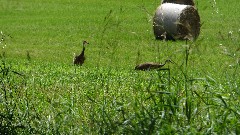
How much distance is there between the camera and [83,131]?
571 cm

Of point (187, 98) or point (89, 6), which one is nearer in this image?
point (187, 98)

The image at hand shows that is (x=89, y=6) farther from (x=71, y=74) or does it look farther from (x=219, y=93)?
(x=219, y=93)

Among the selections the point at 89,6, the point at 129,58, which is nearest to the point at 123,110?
the point at 129,58

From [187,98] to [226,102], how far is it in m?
0.30

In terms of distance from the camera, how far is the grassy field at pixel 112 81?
210 inches

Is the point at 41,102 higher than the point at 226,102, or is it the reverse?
the point at 226,102

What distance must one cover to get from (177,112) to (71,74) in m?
5.15

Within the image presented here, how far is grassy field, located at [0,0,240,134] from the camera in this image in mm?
5332

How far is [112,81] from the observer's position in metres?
9.43

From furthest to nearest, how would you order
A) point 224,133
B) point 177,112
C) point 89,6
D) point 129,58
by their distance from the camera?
point 89,6 < point 129,58 < point 177,112 < point 224,133

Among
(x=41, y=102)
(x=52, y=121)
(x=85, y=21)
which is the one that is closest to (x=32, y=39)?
(x=85, y=21)

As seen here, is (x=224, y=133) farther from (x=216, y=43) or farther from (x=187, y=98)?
(x=216, y=43)

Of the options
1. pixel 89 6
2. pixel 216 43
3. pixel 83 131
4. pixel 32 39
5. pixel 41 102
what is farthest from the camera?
pixel 89 6

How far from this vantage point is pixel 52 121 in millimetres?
5945
